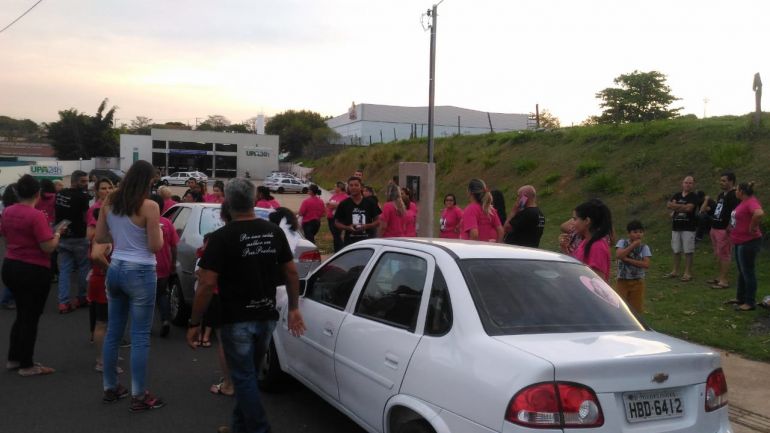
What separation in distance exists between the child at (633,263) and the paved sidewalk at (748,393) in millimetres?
1087

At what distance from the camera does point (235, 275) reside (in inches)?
163

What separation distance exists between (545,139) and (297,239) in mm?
19874

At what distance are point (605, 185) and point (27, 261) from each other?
15458 millimetres

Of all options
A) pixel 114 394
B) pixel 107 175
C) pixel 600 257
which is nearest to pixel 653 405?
pixel 600 257

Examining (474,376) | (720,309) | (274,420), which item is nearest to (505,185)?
(720,309)

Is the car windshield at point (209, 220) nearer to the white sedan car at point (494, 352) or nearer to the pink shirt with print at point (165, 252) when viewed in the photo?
the pink shirt with print at point (165, 252)

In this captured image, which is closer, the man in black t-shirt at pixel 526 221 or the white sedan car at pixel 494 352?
the white sedan car at pixel 494 352

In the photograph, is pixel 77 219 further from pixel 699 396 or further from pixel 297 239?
pixel 699 396

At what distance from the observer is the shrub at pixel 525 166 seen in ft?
76.7

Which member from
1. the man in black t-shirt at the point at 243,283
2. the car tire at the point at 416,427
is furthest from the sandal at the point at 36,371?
the car tire at the point at 416,427

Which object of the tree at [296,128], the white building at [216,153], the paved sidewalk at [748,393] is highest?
the tree at [296,128]

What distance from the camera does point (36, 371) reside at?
5.99 m

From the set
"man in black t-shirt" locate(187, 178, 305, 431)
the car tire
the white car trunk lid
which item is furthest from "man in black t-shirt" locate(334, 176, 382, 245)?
the white car trunk lid

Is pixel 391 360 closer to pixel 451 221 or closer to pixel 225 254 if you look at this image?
pixel 225 254
